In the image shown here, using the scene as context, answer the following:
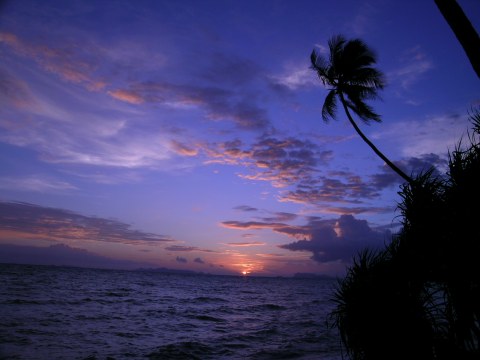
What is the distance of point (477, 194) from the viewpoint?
551 centimetres

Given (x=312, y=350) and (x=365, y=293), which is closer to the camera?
(x=365, y=293)

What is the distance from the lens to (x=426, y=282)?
6082 millimetres

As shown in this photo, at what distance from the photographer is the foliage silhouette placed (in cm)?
531

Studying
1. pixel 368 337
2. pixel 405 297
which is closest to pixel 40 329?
pixel 368 337

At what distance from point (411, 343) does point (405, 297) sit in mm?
812

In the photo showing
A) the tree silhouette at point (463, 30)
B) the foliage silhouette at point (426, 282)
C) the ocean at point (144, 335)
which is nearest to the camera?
the tree silhouette at point (463, 30)

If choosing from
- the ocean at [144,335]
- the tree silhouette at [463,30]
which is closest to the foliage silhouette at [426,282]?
the tree silhouette at [463,30]

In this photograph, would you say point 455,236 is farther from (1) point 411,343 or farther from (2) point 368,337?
(2) point 368,337

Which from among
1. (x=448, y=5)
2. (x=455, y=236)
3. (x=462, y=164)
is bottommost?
(x=455, y=236)

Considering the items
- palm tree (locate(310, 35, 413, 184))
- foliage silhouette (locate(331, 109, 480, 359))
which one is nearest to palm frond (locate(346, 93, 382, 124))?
palm tree (locate(310, 35, 413, 184))

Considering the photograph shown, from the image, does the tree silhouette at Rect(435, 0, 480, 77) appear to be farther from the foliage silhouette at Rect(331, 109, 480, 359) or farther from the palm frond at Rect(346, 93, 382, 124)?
the palm frond at Rect(346, 93, 382, 124)

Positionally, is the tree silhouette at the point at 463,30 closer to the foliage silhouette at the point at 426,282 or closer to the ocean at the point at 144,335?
the foliage silhouette at the point at 426,282

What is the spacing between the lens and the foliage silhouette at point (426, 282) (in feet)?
17.4

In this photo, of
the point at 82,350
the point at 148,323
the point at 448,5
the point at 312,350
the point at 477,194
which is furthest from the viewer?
the point at 148,323
